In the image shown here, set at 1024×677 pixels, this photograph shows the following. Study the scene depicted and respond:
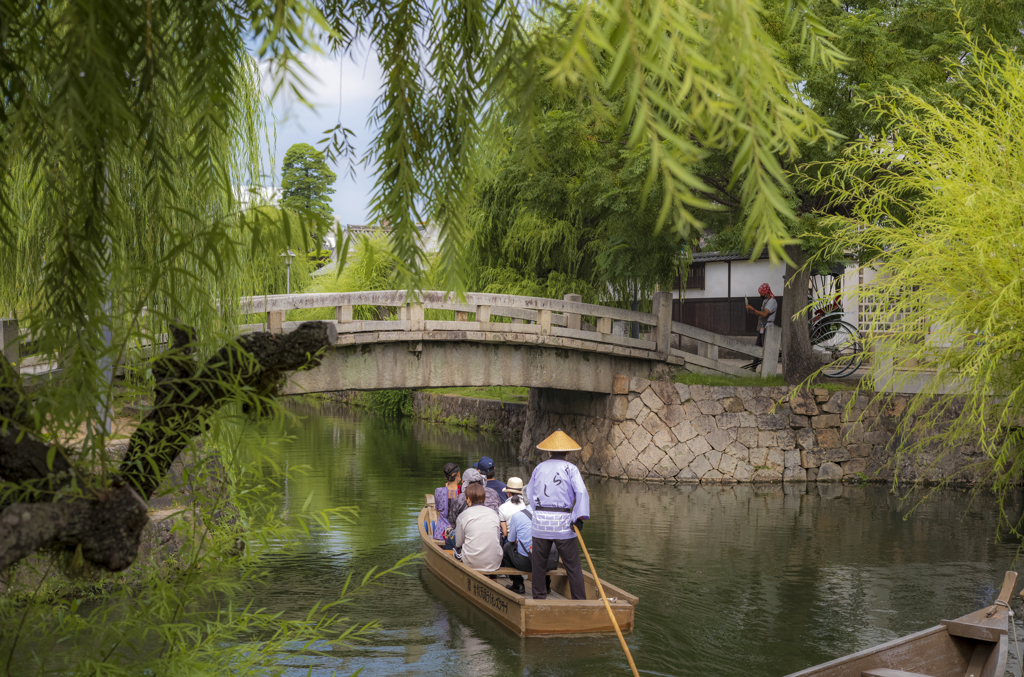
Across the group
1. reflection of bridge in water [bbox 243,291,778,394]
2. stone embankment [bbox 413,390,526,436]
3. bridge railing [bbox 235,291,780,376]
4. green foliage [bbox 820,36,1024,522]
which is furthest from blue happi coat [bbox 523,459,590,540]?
stone embankment [bbox 413,390,526,436]

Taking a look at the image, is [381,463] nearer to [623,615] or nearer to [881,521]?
[881,521]

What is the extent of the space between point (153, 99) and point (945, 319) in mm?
6100

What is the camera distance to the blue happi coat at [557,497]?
24.7 ft

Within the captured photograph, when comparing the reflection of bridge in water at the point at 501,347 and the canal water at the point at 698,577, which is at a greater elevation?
the reflection of bridge in water at the point at 501,347

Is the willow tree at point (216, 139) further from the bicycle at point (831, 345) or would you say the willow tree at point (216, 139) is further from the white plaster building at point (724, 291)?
the white plaster building at point (724, 291)

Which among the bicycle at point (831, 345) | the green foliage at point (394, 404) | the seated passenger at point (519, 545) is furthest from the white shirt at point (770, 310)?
the green foliage at point (394, 404)

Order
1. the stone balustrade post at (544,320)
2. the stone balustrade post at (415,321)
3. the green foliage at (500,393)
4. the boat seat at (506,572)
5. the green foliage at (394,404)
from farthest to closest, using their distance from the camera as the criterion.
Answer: the green foliage at (394,404) → the green foliage at (500,393) → the stone balustrade post at (544,320) → the stone balustrade post at (415,321) → the boat seat at (506,572)

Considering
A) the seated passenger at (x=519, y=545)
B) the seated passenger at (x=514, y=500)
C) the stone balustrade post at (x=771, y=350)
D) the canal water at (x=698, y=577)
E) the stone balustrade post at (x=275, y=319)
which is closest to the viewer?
the canal water at (x=698, y=577)

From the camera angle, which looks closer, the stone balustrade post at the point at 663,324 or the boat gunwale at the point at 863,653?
the boat gunwale at the point at 863,653

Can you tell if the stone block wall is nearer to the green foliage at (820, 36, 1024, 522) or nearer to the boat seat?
the boat seat

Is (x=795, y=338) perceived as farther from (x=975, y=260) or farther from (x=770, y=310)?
(x=975, y=260)

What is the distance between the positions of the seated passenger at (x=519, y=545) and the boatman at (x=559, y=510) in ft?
1.36

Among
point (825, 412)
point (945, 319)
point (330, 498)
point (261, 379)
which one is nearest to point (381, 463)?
point (330, 498)

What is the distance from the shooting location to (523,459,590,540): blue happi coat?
753 centimetres
